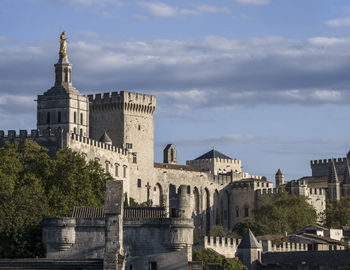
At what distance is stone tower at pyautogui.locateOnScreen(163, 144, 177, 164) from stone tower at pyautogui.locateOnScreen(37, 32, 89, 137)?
107ft

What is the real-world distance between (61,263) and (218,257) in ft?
98.6

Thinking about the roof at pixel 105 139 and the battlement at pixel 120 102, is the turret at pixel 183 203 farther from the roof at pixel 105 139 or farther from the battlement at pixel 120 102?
the battlement at pixel 120 102

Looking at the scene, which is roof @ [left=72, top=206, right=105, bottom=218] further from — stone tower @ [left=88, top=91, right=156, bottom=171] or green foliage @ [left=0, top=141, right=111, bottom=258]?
stone tower @ [left=88, top=91, right=156, bottom=171]

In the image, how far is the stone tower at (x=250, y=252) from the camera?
10200 centimetres

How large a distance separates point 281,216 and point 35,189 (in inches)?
1916

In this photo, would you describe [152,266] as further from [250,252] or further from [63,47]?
[63,47]

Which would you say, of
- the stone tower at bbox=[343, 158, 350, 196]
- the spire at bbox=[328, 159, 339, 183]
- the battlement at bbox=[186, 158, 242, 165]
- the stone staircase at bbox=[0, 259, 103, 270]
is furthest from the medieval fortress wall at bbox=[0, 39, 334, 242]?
the stone staircase at bbox=[0, 259, 103, 270]

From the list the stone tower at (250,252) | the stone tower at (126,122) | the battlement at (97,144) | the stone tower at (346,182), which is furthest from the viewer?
the stone tower at (346,182)

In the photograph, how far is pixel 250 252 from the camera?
102188 mm

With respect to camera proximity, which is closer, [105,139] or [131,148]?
[105,139]

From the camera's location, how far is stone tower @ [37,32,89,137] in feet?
398

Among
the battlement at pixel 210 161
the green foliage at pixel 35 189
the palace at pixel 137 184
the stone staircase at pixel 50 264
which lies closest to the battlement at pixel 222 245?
the palace at pixel 137 184

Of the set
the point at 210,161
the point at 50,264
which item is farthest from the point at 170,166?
the point at 50,264

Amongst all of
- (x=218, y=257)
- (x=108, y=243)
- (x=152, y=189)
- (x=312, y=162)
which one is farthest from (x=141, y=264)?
(x=312, y=162)
